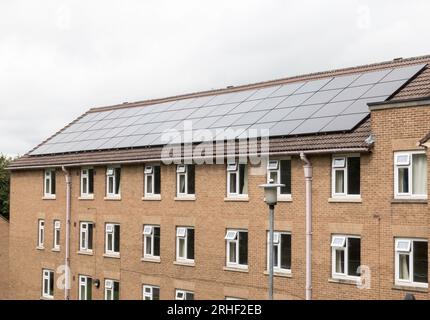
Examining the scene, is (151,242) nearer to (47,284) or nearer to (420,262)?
(47,284)

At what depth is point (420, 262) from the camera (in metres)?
19.9

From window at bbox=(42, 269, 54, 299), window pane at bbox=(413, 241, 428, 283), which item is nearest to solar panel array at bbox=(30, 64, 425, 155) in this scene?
window pane at bbox=(413, 241, 428, 283)

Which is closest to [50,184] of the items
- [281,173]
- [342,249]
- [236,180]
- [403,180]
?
[236,180]

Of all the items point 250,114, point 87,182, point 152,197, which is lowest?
point 152,197

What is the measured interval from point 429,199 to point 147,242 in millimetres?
13925

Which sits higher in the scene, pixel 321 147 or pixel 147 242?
pixel 321 147

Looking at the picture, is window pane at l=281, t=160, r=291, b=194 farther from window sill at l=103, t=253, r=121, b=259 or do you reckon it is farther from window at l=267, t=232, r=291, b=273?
window sill at l=103, t=253, r=121, b=259

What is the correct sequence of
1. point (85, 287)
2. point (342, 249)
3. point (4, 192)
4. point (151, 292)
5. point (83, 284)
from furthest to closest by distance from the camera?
point (4, 192), point (83, 284), point (85, 287), point (151, 292), point (342, 249)

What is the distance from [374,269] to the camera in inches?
822

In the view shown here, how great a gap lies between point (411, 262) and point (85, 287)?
17.9m

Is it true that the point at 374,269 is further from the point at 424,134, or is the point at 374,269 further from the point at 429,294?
the point at 424,134

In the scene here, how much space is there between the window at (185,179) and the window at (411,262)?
9859 millimetres

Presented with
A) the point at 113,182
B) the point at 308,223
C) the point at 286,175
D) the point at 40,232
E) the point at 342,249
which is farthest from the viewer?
the point at 40,232
